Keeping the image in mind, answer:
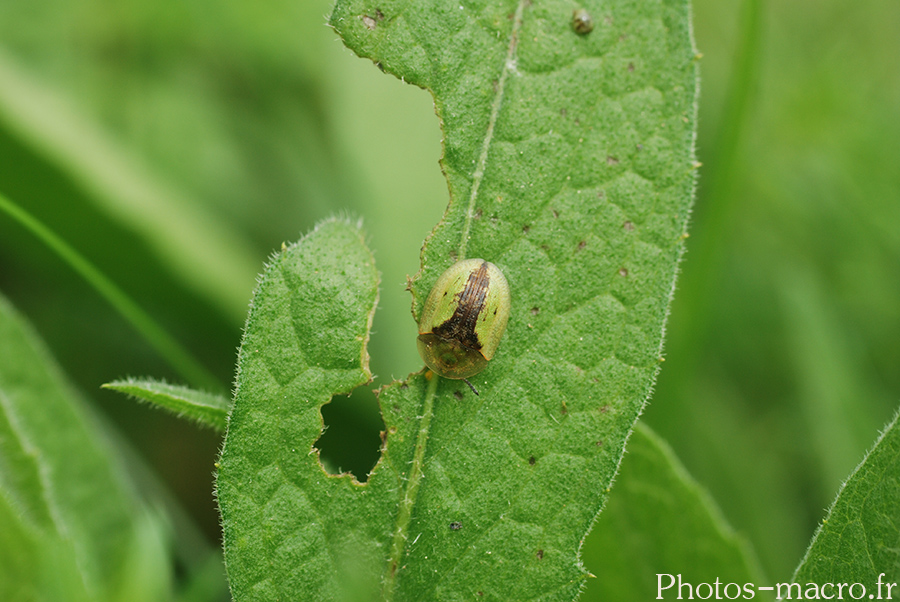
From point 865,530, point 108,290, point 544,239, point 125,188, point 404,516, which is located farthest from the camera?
point 125,188

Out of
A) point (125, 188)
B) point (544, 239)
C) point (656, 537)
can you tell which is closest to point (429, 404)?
point (544, 239)

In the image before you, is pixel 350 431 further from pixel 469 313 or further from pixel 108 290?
pixel 469 313

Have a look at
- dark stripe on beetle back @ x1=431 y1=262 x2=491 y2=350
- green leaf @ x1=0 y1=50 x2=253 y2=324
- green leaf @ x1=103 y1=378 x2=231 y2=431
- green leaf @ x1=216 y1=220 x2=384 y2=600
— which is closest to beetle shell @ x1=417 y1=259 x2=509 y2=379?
dark stripe on beetle back @ x1=431 y1=262 x2=491 y2=350

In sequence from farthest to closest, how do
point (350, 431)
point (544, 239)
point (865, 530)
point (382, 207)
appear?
point (382, 207) → point (350, 431) → point (544, 239) → point (865, 530)

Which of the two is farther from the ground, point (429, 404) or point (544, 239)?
point (544, 239)

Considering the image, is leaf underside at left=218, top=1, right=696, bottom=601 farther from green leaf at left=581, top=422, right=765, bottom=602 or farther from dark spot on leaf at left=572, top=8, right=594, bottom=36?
green leaf at left=581, top=422, right=765, bottom=602

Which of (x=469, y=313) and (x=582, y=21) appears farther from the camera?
(x=469, y=313)

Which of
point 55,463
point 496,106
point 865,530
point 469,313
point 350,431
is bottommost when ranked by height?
point 865,530
